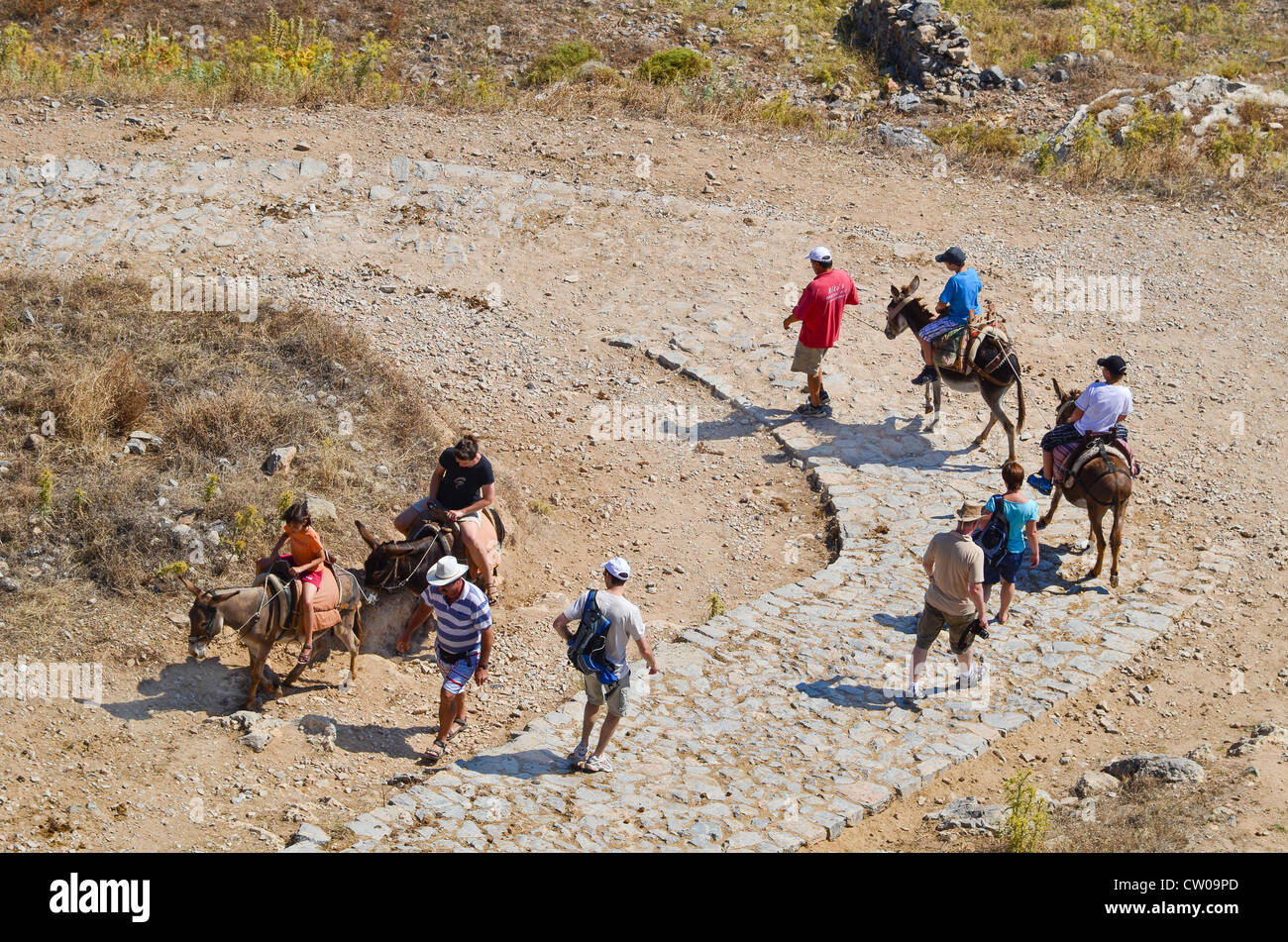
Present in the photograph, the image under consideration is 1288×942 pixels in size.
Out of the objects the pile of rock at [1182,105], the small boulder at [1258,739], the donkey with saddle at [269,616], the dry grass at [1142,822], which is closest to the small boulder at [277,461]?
the donkey with saddle at [269,616]

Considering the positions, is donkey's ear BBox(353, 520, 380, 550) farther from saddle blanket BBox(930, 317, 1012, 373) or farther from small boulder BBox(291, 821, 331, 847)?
saddle blanket BBox(930, 317, 1012, 373)

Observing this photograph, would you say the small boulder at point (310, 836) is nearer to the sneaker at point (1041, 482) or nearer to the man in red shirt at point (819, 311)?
the sneaker at point (1041, 482)

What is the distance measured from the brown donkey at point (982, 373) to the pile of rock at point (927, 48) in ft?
36.4

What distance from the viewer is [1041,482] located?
43.0 ft

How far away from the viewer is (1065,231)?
20.5 meters

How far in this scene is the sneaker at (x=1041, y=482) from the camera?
13.0 meters

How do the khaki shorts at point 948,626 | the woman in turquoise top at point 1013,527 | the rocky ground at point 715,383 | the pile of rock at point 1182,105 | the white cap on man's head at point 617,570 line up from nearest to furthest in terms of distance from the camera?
the white cap on man's head at point 617,570
the rocky ground at point 715,383
the khaki shorts at point 948,626
the woman in turquoise top at point 1013,527
the pile of rock at point 1182,105


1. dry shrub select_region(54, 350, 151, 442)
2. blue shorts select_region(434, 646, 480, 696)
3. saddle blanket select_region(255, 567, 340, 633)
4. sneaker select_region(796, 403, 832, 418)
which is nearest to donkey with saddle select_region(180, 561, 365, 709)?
saddle blanket select_region(255, 567, 340, 633)

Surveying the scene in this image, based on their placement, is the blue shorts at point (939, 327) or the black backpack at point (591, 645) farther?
the blue shorts at point (939, 327)

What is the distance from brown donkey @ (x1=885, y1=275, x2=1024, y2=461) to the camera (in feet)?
47.3

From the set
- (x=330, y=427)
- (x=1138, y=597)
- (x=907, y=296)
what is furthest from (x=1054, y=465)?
(x=330, y=427)

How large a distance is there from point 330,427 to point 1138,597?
344 inches

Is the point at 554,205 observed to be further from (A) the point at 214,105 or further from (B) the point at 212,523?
(B) the point at 212,523

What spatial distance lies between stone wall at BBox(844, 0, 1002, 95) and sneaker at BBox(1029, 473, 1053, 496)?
14.9m
